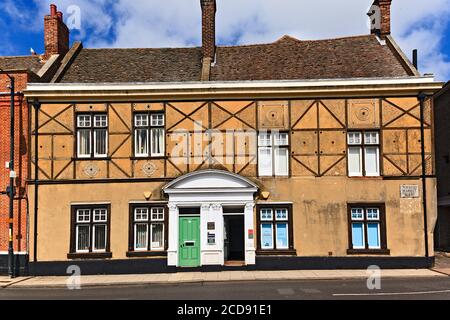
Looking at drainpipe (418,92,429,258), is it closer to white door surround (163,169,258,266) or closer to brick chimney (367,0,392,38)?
brick chimney (367,0,392,38)

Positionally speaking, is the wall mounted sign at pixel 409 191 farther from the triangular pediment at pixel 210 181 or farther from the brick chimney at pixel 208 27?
the brick chimney at pixel 208 27

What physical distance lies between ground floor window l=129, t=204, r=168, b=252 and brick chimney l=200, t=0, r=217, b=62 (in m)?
8.26

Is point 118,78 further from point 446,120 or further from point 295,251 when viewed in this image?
point 446,120

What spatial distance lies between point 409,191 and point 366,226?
2301 millimetres

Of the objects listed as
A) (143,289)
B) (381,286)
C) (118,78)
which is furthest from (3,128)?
(381,286)

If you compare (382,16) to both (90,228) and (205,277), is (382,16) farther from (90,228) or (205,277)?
(90,228)

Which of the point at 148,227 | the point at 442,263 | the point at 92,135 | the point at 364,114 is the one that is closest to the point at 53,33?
the point at 92,135

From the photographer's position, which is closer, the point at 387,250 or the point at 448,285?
the point at 448,285

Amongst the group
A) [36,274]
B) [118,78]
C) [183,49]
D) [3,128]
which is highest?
[183,49]

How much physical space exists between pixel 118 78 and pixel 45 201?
21.3 feet

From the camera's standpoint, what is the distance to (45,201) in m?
18.6

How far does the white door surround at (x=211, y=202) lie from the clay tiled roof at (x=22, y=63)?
1004 centimetres

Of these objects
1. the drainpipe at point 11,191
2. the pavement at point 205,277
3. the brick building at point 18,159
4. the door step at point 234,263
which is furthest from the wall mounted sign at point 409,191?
the drainpipe at point 11,191

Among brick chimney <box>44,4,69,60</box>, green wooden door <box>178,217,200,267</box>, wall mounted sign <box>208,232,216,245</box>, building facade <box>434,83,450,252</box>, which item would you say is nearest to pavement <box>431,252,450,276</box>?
building facade <box>434,83,450,252</box>
